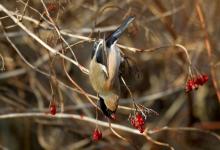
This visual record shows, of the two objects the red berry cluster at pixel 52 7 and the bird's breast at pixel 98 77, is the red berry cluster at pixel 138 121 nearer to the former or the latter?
the bird's breast at pixel 98 77

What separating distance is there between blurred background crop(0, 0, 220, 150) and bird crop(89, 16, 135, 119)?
1.47 meters

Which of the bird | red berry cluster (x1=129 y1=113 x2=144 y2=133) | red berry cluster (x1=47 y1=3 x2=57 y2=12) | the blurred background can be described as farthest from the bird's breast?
the blurred background

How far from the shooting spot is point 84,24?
4.77 metres

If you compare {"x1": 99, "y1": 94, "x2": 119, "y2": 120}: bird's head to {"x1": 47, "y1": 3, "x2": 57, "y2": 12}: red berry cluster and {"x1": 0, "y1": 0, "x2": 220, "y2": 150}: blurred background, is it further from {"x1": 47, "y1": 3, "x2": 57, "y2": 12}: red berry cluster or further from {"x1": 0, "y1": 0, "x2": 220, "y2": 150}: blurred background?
{"x1": 0, "y1": 0, "x2": 220, "y2": 150}: blurred background

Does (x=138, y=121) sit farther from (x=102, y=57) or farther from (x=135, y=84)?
(x=135, y=84)

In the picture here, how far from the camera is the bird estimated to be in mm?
2467

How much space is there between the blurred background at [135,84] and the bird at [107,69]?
57.8 inches

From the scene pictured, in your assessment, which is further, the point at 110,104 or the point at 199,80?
the point at 199,80

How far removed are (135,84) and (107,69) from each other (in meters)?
1.85

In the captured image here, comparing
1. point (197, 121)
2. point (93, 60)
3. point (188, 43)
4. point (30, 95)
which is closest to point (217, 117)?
point (197, 121)

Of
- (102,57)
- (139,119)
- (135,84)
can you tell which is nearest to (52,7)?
(102,57)

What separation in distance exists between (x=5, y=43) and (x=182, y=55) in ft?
4.81

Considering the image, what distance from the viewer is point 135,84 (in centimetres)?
431

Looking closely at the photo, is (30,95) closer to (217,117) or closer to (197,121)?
(197,121)
